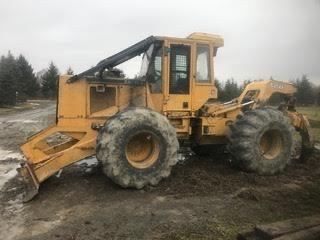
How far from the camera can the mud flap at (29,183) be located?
7793mm

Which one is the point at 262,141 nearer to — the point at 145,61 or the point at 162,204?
the point at 145,61

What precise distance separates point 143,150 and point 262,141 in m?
2.97

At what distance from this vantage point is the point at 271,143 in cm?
1005

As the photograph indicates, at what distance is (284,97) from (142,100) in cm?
410

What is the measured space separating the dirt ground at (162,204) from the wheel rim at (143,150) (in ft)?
1.80

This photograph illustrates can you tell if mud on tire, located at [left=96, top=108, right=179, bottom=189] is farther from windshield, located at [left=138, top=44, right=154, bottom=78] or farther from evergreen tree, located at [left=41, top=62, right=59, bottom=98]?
evergreen tree, located at [left=41, top=62, right=59, bottom=98]

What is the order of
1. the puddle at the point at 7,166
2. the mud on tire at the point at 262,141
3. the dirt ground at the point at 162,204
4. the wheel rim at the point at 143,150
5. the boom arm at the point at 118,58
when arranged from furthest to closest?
the puddle at the point at 7,166 → the mud on tire at the point at 262,141 → the boom arm at the point at 118,58 → the wheel rim at the point at 143,150 → the dirt ground at the point at 162,204

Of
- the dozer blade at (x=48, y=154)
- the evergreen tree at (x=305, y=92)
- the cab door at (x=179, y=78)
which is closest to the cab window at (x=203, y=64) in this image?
the cab door at (x=179, y=78)

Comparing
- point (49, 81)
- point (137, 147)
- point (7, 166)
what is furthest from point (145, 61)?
point (49, 81)

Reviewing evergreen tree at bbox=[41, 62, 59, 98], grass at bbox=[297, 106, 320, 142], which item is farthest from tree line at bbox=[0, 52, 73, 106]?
grass at bbox=[297, 106, 320, 142]

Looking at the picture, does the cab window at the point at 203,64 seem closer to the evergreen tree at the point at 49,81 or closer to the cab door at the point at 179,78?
the cab door at the point at 179,78

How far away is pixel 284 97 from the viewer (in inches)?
444

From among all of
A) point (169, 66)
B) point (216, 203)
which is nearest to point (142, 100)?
point (169, 66)

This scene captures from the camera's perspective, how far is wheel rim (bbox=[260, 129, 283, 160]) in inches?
387
